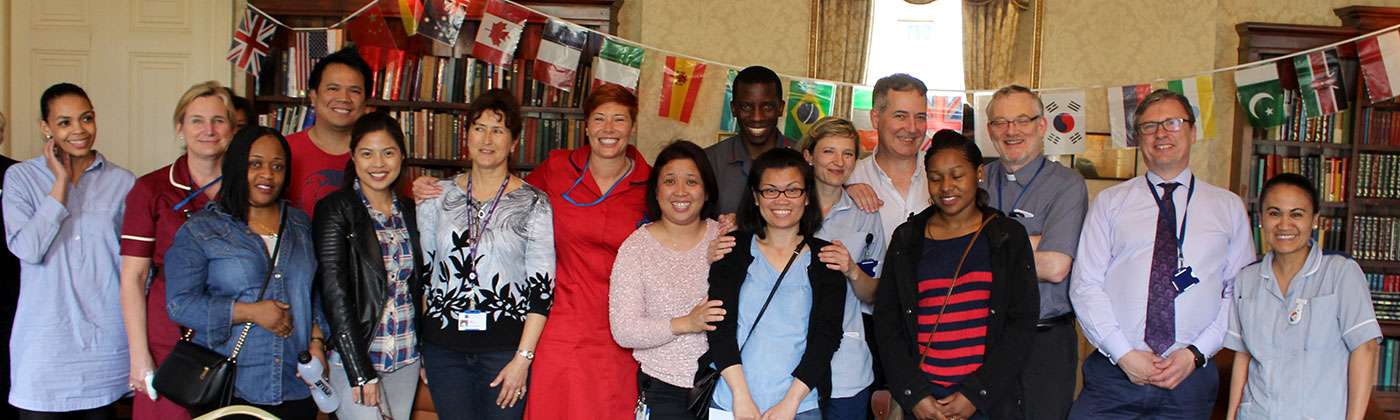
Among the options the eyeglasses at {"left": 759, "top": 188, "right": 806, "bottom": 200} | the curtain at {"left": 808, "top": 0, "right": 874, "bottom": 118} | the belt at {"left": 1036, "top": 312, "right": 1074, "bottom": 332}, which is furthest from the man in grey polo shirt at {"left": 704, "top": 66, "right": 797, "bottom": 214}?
the curtain at {"left": 808, "top": 0, "right": 874, "bottom": 118}

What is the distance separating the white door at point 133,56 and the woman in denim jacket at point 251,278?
3.23 m

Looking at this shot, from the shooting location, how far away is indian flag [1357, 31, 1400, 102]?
4316mm

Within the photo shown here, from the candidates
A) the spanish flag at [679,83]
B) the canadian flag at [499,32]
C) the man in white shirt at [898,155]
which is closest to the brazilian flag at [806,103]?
the spanish flag at [679,83]

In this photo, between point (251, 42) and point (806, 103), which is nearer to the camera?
point (251, 42)

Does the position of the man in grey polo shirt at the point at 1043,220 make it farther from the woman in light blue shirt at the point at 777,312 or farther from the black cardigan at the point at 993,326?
the woman in light blue shirt at the point at 777,312

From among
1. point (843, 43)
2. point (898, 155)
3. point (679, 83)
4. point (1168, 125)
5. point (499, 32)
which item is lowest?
point (898, 155)

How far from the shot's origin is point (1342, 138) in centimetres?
527

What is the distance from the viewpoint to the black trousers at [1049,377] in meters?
2.54

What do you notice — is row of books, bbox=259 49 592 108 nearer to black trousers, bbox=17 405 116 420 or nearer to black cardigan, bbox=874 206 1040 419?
black trousers, bbox=17 405 116 420

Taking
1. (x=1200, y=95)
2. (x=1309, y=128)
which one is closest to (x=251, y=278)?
(x=1200, y=95)

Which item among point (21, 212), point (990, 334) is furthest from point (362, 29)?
point (990, 334)

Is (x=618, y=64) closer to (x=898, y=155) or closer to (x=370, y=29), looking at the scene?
(x=370, y=29)

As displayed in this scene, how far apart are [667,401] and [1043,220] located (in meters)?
1.27

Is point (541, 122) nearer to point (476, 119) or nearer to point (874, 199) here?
point (476, 119)
